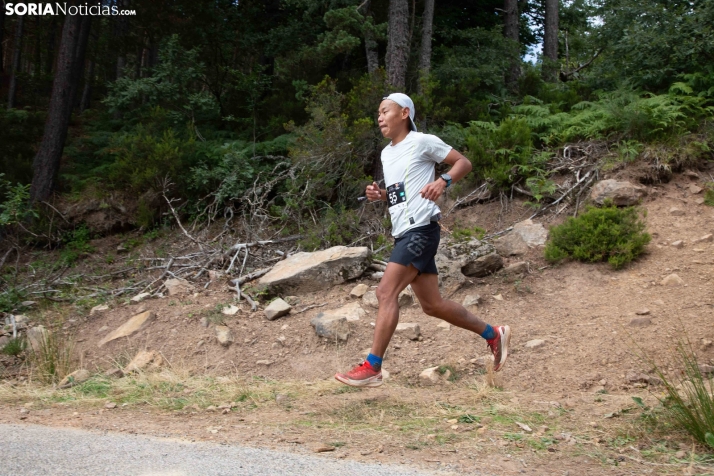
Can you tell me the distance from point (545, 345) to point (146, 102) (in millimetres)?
10086

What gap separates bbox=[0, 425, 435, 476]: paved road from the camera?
2.95 metres

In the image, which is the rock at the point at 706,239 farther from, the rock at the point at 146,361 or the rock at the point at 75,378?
the rock at the point at 75,378

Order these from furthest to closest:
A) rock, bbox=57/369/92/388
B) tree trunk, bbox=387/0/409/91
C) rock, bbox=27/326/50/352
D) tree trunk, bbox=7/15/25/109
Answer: tree trunk, bbox=7/15/25/109 → tree trunk, bbox=387/0/409/91 → rock, bbox=27/326/50/352 → rock, bbox=57/369/92/388

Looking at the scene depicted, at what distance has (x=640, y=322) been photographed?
18.8ft

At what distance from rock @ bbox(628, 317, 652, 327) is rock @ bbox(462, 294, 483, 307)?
60.1 inches

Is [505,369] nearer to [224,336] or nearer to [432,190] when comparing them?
[432,190]

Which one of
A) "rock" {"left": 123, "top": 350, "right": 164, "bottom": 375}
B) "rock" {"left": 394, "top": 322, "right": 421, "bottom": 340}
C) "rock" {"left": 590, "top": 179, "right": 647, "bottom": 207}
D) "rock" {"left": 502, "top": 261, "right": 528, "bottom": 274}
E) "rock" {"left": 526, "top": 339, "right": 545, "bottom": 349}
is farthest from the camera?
"rock" {"left": 590, "top": 179, "right": 647, "bottom": 207}

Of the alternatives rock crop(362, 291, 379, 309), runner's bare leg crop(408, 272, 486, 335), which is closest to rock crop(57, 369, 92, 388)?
rock crop(362, 291, 379, 309)

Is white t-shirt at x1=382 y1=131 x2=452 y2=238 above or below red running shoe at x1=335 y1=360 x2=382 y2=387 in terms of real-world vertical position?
above

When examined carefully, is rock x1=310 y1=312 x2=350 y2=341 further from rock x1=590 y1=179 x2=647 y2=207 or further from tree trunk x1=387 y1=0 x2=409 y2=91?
tree trunk x1=387 y1=0 x2=409 y2=91

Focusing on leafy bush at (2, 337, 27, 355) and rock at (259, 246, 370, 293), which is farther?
rock at (259, 246, 370, 293)

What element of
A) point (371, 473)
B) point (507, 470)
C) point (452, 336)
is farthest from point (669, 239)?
point (371, 473)

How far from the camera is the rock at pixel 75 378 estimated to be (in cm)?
553

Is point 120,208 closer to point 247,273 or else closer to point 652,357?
point 247,273
